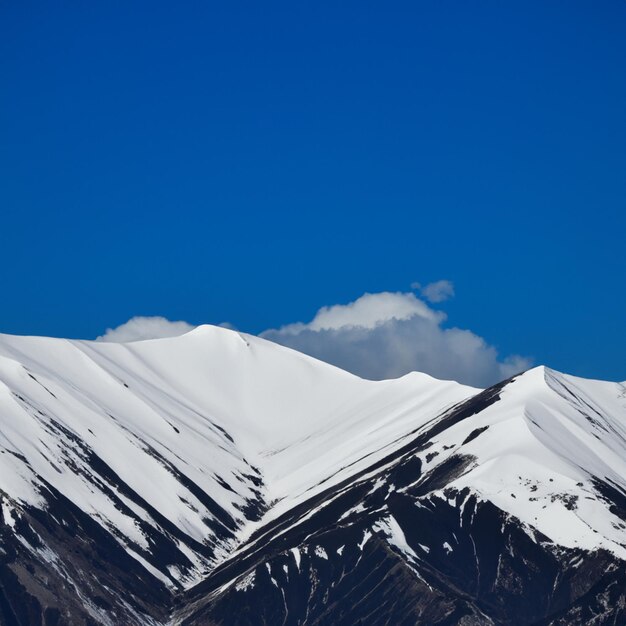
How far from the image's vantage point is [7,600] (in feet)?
640

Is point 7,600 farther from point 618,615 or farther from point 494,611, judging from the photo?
point 618,615

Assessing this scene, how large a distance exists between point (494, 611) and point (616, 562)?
51.2ft

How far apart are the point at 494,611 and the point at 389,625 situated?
481 inches

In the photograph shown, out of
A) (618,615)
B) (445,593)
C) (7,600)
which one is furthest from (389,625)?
(7,600)

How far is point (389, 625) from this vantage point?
198375 millimetres

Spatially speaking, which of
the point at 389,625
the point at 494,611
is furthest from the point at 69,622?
the point at 494,611

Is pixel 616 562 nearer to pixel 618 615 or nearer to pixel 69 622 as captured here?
pixel 618 615

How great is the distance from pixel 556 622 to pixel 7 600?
62188 millimetres

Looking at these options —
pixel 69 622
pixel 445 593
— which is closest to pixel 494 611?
pixel 445 593

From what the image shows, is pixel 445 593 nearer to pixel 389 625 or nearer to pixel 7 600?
pixel 389 625

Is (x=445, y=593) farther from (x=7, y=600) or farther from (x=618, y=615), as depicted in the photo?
(x=7, y=600)

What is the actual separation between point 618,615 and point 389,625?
26.3 meters

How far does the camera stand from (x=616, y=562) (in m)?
200

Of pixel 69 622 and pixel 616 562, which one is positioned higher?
pixel 616 562
